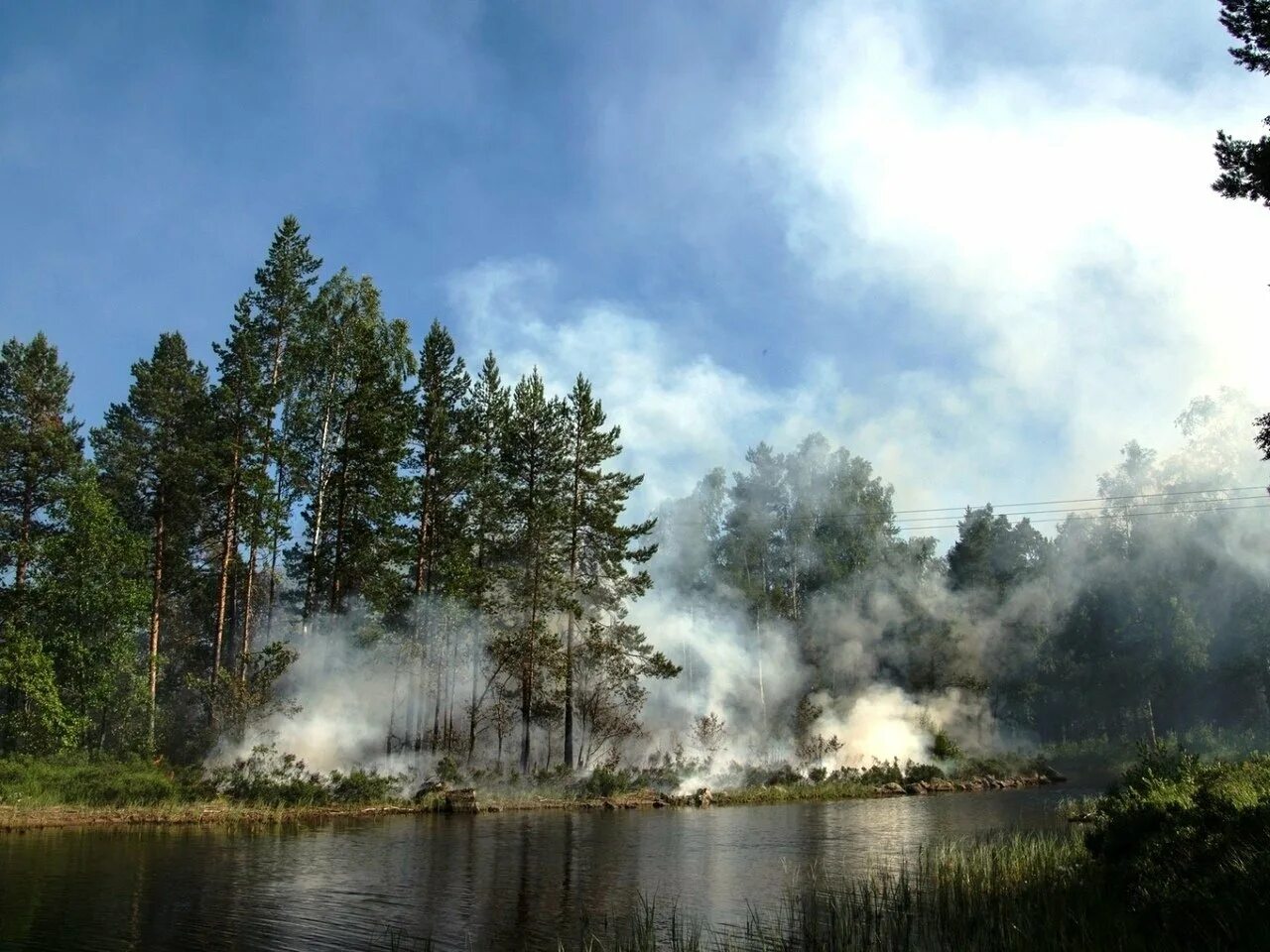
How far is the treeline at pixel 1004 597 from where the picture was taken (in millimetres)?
69250

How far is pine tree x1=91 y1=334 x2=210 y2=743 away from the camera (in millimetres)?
48312

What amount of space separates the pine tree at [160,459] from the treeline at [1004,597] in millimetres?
33296

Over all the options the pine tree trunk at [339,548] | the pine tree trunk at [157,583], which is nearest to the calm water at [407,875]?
the pine tree trunk at [339,548]

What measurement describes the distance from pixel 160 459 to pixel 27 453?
20.1 ft

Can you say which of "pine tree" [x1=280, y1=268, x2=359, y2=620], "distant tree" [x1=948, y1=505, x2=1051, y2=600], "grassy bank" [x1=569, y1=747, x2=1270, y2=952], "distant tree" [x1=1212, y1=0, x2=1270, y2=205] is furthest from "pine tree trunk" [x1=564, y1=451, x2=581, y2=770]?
"distant tree" [x1=948, y1=505, x2=1051, y2=600]

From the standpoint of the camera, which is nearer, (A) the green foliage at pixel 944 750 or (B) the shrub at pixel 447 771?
(B) the shrub at pixel 447 771

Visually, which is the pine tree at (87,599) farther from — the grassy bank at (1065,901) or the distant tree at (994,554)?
the distant tree at (994,554)

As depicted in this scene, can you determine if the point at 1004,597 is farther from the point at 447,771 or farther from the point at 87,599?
the point at 87,599

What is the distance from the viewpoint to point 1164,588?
71312mm

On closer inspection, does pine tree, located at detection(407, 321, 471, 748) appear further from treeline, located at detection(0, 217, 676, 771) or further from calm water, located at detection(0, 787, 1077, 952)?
calm water, located at detection(0, 787, 1077, 952)

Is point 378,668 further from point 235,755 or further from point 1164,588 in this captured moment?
point 1164,588

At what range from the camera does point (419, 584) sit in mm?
51375

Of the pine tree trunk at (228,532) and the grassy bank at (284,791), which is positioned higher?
the pine tree trunk at (228,532)

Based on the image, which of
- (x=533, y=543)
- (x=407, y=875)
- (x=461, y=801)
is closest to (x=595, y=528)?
(x=533, y=543)
